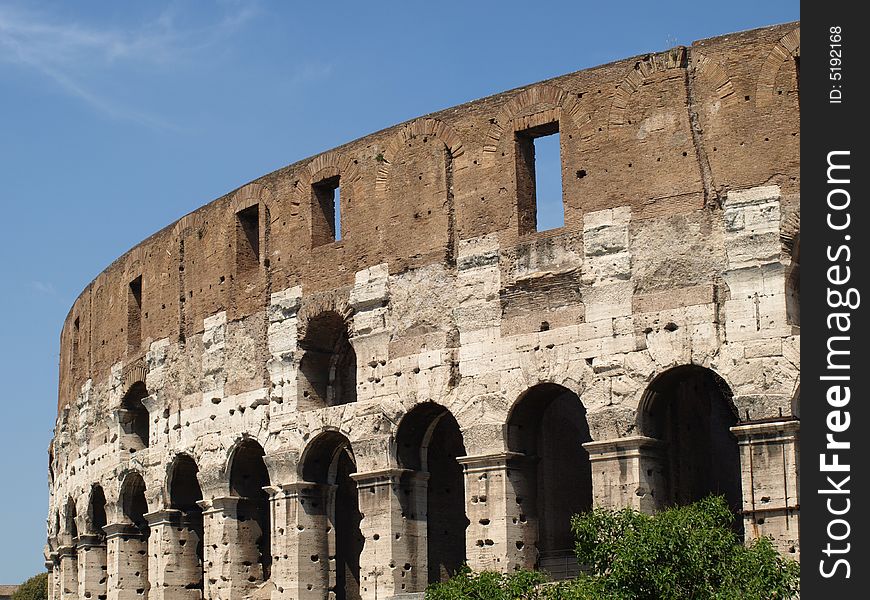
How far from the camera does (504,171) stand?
59.7ft

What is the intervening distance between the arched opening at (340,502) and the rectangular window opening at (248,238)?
3.06 m

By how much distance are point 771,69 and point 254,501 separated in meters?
9.66

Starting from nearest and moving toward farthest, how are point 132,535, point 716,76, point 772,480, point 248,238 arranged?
point 772,480, point 716,76, point 248,238, point 132,535

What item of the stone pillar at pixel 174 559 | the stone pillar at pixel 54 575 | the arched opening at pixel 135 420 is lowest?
the stone pillar at pixel 54 575

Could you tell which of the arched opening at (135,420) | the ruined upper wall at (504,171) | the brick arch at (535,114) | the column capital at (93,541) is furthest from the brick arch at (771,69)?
the column capital at (93,541)

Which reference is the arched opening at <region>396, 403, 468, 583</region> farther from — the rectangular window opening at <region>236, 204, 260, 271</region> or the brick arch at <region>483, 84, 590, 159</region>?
the rectangular window opening at <region>236, 204, 260, 271</region>

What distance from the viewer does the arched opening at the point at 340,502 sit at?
66.5ft

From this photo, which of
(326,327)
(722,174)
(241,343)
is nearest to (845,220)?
(722,174)

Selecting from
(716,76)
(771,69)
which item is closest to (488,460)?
(716,76)

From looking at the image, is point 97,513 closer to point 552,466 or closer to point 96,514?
point 96,514

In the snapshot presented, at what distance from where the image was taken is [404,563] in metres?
18.7

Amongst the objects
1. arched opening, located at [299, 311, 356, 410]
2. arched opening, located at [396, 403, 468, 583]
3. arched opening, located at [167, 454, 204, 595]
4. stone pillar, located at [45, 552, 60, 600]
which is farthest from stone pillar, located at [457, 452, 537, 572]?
stone pillar, located at [45, 552, 60, 600]

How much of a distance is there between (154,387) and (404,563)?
21.1ft

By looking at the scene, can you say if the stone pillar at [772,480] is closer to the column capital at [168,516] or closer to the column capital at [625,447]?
the column capital at [625,447]
